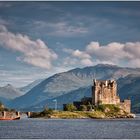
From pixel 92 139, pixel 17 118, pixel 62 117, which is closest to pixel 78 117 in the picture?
pixel 62 117

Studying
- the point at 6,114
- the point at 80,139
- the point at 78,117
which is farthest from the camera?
the point at 78,117

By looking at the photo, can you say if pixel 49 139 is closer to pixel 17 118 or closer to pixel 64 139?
pixel 64 139

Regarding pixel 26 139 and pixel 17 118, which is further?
pixel 17 118

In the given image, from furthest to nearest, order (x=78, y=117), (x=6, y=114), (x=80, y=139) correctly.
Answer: (x=78, y=117) → (x=6, y=114) → (x=80, y=139)

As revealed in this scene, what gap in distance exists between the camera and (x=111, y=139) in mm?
75500

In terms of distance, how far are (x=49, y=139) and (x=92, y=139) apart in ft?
20.5

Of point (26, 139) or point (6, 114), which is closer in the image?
point (26, 139)

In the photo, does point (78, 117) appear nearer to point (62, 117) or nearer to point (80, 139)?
point (62, 117)

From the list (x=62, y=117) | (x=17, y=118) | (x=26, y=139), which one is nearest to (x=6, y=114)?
(x=17, y=118)

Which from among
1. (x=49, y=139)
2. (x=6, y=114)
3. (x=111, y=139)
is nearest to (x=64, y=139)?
(x=49, y=139)

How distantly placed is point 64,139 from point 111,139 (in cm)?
688

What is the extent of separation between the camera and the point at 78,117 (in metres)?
200

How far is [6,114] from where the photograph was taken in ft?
615

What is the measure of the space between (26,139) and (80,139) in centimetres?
790
